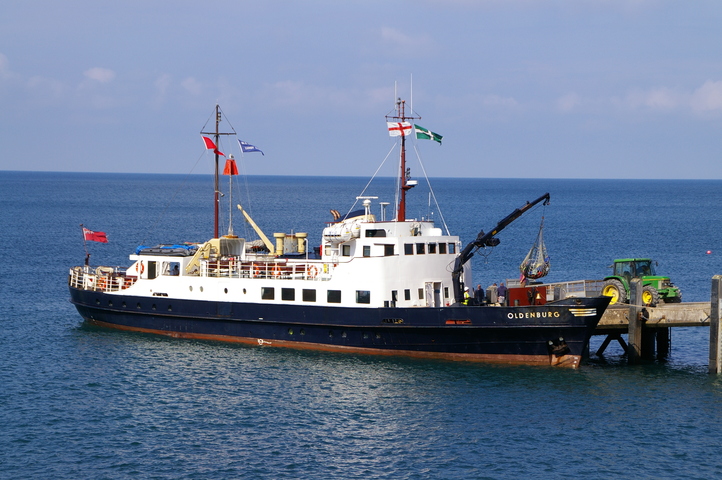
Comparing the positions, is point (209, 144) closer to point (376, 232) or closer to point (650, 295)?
point (376, 232)

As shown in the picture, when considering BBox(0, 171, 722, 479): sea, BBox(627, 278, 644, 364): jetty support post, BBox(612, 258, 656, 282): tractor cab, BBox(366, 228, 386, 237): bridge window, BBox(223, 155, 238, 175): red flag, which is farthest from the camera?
BBox(223, 155, 238, 175): red flag

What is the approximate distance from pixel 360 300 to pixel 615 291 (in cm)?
1123

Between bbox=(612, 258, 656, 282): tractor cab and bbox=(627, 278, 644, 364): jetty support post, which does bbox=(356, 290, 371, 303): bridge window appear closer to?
bbox=(627, 278, 644, 364): jetty support post

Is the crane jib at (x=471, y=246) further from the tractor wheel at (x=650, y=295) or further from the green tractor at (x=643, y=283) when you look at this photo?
the tractor wheel at (x=650, y=295)

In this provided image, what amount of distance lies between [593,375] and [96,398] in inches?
750

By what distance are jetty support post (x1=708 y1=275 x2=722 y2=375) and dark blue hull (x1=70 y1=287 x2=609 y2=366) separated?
155 inches

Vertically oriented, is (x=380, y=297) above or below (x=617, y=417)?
above

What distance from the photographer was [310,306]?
35812 millimetres

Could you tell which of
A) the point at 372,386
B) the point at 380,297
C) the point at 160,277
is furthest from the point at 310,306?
the point at 160,277

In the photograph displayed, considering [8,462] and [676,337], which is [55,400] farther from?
[676,337]

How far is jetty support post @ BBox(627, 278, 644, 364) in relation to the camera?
34.1m

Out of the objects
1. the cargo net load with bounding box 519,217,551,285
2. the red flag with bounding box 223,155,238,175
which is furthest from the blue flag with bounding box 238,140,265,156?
the cargo net load with bounding box 519,217,551,285

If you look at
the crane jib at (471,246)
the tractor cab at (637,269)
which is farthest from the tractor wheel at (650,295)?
the crane jib at (471,246)

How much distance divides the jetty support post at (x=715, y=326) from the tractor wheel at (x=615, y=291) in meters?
4.44
